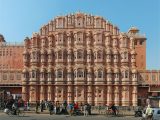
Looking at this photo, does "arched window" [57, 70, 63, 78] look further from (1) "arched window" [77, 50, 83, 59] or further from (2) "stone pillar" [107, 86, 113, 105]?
(2) "stone pillar" [107, 86, 113, 105]

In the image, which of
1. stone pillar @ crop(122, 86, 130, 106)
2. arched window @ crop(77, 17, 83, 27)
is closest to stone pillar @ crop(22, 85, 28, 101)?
arched window @ crop(77, 17, 83, 27)

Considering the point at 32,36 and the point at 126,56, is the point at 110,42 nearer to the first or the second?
the point at 126,56

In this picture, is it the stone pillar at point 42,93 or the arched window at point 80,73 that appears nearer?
the stone pillar at point 42,93

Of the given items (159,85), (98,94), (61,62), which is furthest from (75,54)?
(159,85)

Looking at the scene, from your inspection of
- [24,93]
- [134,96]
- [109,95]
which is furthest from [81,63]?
[24,93]

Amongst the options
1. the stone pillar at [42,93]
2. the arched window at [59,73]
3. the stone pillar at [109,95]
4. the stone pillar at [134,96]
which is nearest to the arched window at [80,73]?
the arched window at [59,73]

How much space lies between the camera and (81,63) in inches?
3290

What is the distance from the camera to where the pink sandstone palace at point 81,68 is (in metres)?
82.6

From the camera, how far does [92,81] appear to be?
83062 millimetres

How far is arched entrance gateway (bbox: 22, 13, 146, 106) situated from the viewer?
82625 mm

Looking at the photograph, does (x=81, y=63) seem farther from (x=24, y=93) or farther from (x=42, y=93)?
(x=24, y=93)

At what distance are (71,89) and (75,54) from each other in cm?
747

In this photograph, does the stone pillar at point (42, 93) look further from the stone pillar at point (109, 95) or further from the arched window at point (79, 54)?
the stone pillar at point (109, 95)

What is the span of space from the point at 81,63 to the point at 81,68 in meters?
1.11
